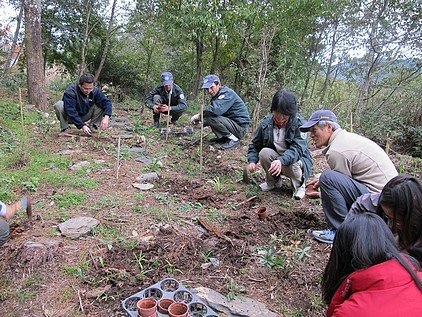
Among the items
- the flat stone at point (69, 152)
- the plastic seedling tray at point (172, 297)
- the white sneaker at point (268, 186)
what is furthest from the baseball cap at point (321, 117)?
the flat stone at point (69, 152)

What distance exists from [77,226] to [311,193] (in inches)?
104

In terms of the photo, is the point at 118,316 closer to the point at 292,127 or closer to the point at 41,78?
the point at 292,127

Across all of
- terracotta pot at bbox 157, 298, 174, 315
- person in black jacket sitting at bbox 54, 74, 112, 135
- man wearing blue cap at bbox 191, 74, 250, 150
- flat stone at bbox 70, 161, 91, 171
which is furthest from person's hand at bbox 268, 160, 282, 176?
person in black jacket sitting at bbox 54, 74, 112, 135

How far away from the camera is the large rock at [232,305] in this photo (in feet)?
7.20

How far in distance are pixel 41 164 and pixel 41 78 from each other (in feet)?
12.1

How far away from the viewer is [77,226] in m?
2.99

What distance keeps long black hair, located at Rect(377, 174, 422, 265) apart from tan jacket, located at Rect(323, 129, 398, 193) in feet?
3.10

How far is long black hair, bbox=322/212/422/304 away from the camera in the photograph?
148cm

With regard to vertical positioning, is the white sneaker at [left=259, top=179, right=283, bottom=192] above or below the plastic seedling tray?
above

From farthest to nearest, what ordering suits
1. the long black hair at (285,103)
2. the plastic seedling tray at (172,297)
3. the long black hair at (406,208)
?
the long black hair at (285,103) < the plastic seedling tray at (172,297) < the long black hair at (406,208)

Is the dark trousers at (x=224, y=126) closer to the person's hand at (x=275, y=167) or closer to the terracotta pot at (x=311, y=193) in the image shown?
the terracotta pot at (x=311, y=193)

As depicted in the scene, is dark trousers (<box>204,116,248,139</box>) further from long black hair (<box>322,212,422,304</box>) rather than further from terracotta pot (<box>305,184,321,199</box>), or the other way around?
long black hair (<box>322,212,422,304</box>)

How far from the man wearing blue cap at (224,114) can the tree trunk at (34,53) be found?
3778 mm

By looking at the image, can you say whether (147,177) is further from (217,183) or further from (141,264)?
(141,264)
